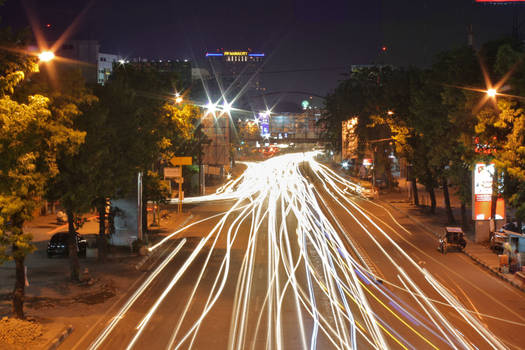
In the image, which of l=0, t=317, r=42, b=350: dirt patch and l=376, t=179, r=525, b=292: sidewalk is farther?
l=376, t=179, r=525, b=292: sidewalk

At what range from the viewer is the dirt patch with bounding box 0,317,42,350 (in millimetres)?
13625

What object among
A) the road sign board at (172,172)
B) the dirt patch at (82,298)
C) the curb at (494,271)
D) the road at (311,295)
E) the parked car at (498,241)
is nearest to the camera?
the road at (311,295)

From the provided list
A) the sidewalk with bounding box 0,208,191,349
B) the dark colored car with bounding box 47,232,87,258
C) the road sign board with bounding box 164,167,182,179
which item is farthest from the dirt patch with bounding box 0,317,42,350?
the road sign board with bounding box 164,167,182,179

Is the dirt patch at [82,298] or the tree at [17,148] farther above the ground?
the tree at [17,148]

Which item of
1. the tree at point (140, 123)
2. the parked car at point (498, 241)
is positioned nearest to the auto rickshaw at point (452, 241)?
the parked car at point (498, 241)

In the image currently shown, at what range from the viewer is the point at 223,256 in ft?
86.7

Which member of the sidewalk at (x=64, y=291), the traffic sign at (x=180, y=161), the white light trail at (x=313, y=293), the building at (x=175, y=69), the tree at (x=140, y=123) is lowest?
the sidewalk at (x=64, y=291)

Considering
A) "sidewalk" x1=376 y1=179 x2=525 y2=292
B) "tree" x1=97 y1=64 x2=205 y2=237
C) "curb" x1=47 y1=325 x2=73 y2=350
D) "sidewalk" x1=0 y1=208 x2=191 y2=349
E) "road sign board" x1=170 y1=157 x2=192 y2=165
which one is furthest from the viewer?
"road sign board" x1=170 y1=157 x2=192 y2=165

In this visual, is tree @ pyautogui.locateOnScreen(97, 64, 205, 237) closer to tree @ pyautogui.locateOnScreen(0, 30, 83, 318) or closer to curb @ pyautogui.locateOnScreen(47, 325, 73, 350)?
tree @ pyautogui.locateOnScreen(0, 30, 83, 318)

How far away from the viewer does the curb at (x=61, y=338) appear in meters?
13.9

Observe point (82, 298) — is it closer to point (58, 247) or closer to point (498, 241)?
point (58, 247)

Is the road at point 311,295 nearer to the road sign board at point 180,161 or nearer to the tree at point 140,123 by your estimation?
the tree at point 140,123

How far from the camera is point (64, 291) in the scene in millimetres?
19828

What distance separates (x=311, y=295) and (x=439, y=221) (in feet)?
71.0
